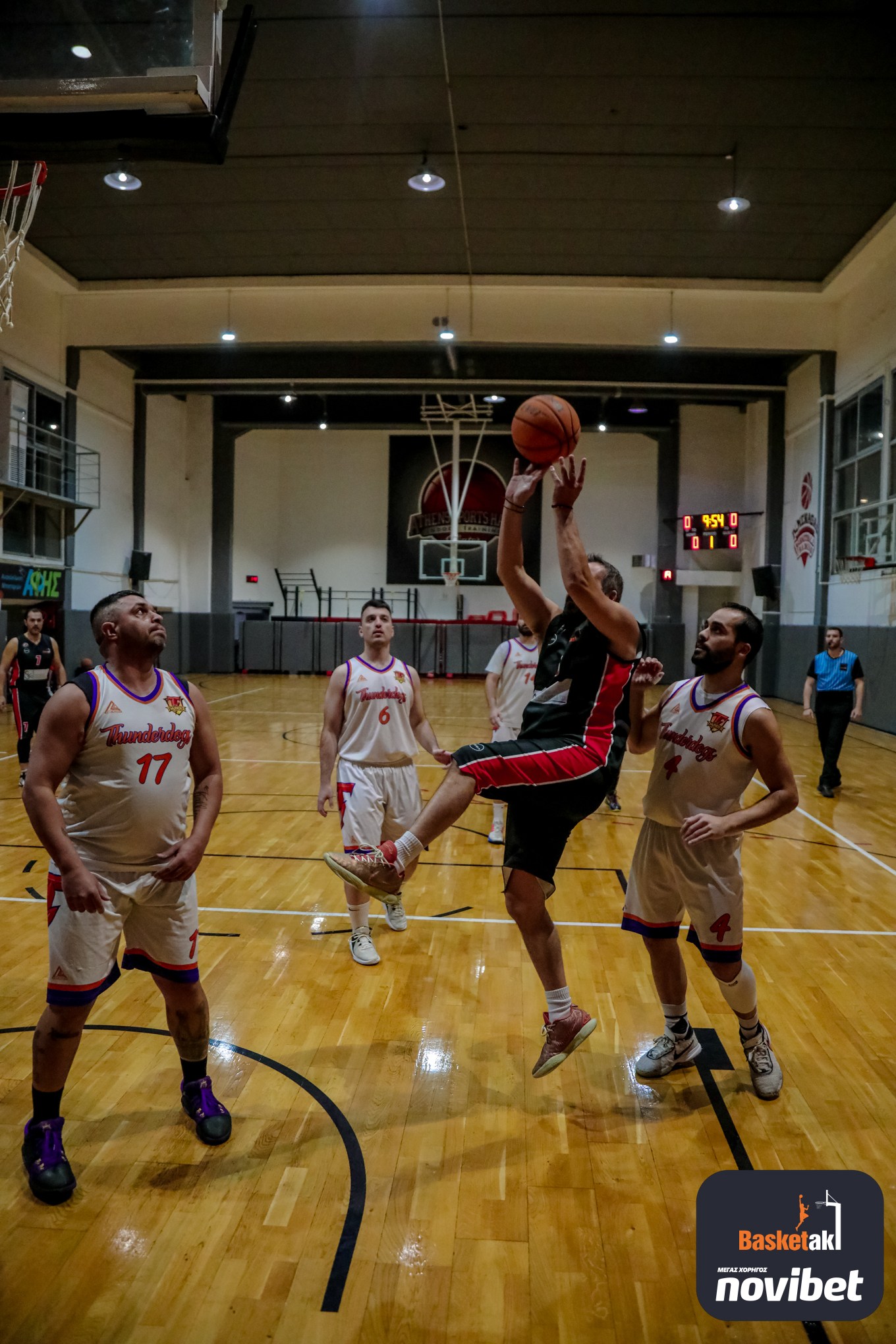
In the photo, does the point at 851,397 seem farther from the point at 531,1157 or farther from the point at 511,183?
the point at 531,1157

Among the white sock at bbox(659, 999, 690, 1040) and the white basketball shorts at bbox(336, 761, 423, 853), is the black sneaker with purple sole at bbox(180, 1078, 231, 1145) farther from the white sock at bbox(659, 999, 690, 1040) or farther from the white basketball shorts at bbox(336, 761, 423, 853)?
the white basketball shorts at bbox(336, 761, 423, 853)

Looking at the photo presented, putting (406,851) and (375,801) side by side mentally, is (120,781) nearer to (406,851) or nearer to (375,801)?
(406,851)

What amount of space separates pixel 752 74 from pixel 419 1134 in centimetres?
1142

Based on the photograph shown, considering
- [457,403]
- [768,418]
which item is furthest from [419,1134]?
[457,403]

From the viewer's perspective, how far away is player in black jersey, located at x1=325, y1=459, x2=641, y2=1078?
2.75 metres

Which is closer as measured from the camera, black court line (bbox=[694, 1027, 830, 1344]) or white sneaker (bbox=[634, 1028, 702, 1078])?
black court line (bbox=[694, 1027, 830, 1344])

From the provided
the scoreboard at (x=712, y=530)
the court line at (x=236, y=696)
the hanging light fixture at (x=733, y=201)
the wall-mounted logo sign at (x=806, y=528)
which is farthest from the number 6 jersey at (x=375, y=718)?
the scoreboard at (x=712, y=530)

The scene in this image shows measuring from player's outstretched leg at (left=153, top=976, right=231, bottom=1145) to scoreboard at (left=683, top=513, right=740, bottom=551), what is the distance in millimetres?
19747

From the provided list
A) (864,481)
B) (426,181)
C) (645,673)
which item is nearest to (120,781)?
(645,673)

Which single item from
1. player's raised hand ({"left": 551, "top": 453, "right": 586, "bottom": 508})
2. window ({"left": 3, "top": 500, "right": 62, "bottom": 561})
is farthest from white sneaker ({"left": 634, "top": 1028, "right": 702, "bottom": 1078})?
window ({"left": 3, "top": 500, "right": 62, "bottom": 561})

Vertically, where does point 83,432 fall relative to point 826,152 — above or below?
below

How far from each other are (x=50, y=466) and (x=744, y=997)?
17.3 meters

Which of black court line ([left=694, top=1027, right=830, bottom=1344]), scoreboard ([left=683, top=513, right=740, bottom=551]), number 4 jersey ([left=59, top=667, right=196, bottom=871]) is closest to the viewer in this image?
black court line ([left=694, top=1027, right=830, bottom=1344])

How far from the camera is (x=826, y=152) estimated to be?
11.6 meters
